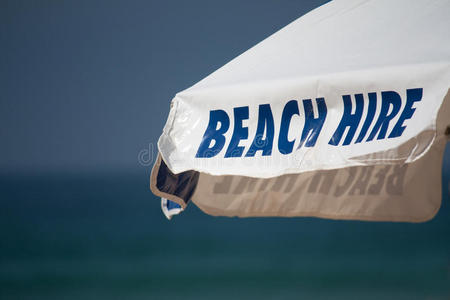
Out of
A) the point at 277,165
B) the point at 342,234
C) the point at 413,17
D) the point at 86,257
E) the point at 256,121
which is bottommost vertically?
the point at 342,234

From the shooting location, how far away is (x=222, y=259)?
16250 millimetres

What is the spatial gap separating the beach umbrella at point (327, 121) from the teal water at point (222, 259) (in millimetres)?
6680

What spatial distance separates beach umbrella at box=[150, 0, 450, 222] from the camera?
1.75 meters

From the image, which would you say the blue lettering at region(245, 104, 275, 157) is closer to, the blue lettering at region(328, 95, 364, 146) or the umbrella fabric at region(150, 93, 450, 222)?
the blue lettering at region(328, 95, 364, 146)

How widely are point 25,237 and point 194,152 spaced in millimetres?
22052

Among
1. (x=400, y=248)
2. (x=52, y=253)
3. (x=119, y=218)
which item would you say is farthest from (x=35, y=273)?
(x=119, y=218)

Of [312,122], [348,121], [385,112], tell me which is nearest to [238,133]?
[312,122]

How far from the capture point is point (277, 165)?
1.87 m

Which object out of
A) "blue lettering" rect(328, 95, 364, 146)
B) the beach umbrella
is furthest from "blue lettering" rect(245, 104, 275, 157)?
"blue lettering" rect(328, 95, 364, 146)

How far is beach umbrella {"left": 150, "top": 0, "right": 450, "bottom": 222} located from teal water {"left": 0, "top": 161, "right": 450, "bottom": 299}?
21.9 ft

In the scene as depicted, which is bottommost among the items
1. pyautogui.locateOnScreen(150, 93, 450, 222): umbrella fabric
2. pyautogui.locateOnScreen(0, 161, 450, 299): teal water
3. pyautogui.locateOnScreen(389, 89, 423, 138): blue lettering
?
pyautogui.locateOnScreen(0, 161, 450, 299): teal water

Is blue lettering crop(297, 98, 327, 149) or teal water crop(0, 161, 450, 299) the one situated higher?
blue lettering crop(297, 98, 327, 149)

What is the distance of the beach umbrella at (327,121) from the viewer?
1748 mm

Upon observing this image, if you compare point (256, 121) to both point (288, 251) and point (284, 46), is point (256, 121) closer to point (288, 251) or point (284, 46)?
point (284, 46)
